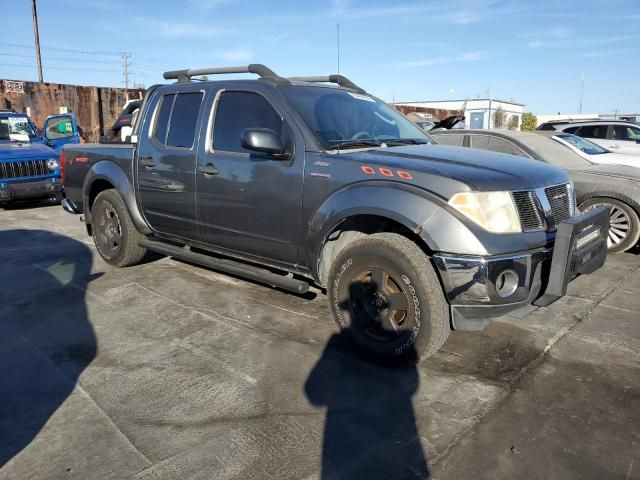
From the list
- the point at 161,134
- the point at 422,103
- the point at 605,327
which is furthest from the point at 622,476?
the point at 422,103

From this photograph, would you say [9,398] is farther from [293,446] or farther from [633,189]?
[633,189]

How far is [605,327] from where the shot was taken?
4.02 metres

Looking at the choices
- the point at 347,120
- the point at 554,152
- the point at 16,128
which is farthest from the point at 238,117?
the point at 16,128

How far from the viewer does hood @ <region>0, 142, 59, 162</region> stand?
966cm

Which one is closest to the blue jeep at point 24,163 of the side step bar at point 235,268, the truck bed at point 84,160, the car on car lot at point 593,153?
the truck bed at point 84,160

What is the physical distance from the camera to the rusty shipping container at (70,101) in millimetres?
16062

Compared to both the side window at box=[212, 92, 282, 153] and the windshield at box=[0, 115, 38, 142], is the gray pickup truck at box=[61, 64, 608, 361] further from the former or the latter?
the windshield at box=[0, 115, 38, 142]

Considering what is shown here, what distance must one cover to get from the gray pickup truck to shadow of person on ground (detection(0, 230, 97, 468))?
1.09 m

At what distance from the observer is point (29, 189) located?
9.72 metres

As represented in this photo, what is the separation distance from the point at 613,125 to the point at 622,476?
36.5 feet

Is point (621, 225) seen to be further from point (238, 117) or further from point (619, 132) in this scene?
point (619, 132)

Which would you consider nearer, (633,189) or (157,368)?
(157,368)

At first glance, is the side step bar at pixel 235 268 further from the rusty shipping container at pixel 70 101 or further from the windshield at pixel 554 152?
the rusty shipping container at pixel 70 101

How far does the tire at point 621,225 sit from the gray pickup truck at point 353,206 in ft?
10.3
